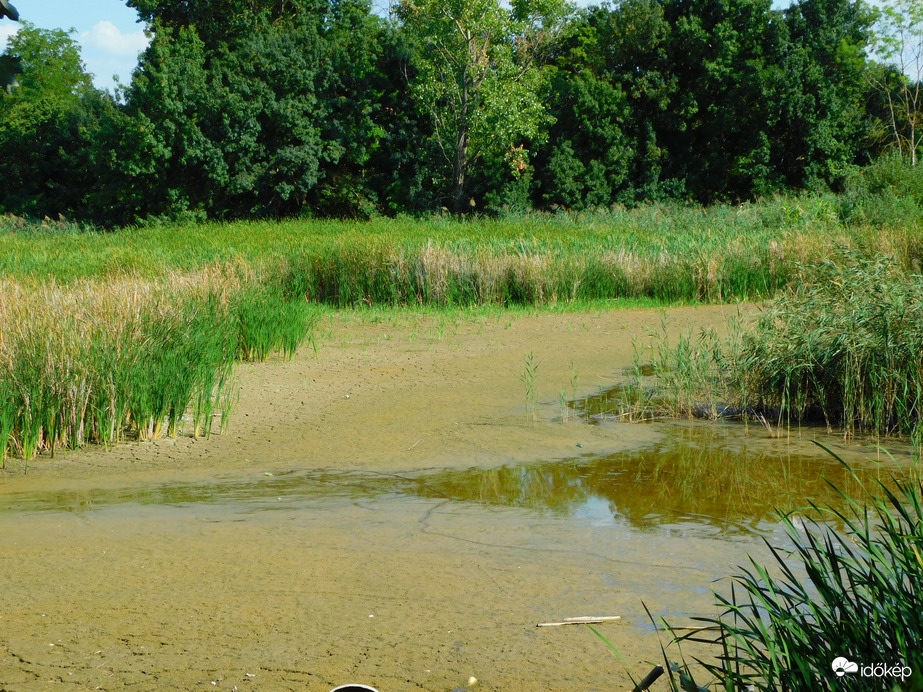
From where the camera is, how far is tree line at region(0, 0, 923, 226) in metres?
36.4

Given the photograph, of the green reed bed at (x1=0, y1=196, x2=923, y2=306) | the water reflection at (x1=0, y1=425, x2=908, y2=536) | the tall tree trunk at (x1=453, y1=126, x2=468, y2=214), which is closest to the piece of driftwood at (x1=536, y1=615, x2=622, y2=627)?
the water reflection at (x1=0, y1=425, x2=908, y2=536)

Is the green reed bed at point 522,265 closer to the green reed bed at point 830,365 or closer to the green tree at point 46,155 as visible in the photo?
the green reed bed at point 830,365

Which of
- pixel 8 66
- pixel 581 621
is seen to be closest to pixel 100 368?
pixel 581 621

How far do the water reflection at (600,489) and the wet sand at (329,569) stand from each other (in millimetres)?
70

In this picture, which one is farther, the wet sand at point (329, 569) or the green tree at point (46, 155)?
the green tree at point (46, 155)

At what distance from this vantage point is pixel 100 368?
7629mm

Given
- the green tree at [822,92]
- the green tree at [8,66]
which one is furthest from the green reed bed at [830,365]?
the green tree at [822,92]

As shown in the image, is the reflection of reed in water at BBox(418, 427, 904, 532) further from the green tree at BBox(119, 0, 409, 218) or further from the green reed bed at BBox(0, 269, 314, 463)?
the green tree at BBox(119, 0, 409, 218)

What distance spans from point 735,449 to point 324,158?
3378 centimetres

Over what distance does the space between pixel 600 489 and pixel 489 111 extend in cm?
3089

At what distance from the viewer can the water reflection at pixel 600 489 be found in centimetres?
596

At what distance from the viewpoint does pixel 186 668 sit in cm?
361

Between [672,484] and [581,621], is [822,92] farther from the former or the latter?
[581,621]

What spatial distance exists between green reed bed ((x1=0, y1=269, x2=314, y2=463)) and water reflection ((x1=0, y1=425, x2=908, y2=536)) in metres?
1.11
